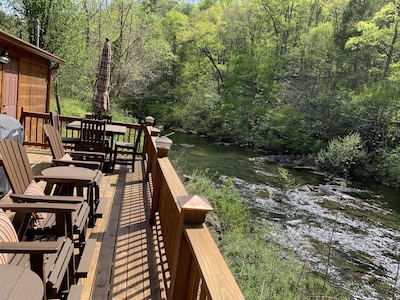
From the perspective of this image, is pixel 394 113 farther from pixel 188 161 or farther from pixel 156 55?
pixel 156 55

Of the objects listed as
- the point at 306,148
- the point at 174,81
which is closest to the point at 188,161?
the point at 306,148

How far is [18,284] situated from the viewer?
1.27m

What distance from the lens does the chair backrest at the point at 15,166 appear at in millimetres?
2533

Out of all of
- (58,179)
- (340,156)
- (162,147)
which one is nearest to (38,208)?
(58,179)

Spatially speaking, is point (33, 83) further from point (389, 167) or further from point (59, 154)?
point (389, 167)

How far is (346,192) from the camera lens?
12445mm

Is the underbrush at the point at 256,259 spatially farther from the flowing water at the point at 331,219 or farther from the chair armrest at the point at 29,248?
the chair armrest at the point at 29,248

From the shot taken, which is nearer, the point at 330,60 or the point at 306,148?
the point at 306,148

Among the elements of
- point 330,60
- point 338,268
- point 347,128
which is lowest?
point 338,268

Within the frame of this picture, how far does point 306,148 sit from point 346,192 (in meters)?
6.52

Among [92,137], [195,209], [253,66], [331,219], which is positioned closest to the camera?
[195,209]

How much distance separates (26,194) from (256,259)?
4.53 m

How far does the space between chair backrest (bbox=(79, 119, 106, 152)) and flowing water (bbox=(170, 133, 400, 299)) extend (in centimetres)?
381

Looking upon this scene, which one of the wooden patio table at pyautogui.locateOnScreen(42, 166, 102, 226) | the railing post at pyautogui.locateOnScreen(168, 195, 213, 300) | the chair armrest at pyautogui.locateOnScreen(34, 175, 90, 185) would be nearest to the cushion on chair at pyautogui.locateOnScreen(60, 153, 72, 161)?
the wooden patio table at pyautogui.locateOnScreen(42, 166, 102, 226)
